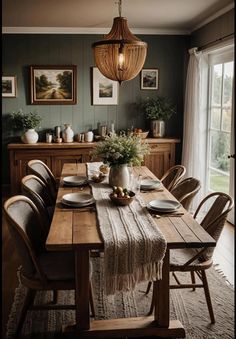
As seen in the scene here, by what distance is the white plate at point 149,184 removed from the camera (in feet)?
10.9

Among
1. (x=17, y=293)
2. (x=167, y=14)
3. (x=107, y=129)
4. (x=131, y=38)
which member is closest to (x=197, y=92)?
(x=167, y=14)

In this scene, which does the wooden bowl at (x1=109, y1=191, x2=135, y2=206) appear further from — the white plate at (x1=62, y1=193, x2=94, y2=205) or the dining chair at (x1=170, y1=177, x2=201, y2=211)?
the dining chair at (x1=170, y1=177, x2=201, y2=211)

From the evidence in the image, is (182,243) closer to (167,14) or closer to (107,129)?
(167,14)

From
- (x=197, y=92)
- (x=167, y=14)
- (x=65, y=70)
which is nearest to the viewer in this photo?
(x=167, y=14)

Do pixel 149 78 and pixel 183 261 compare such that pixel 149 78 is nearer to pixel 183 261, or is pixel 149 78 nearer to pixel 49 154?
pixel 49 154

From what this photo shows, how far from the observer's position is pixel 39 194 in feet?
11.3

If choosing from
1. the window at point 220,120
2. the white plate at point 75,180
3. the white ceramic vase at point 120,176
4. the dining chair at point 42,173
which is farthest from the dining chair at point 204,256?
the window at point 220,120

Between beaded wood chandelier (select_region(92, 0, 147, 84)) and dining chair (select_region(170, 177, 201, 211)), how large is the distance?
102cm

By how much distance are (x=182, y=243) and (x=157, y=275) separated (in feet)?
0.82

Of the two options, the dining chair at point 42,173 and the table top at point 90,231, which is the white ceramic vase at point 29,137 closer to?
the dining chair at point 42,173

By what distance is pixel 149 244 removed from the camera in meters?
2.19

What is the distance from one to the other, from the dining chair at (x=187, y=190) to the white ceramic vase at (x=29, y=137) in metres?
2.72

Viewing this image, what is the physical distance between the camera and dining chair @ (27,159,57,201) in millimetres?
3811

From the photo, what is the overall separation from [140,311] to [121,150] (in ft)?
3.79
